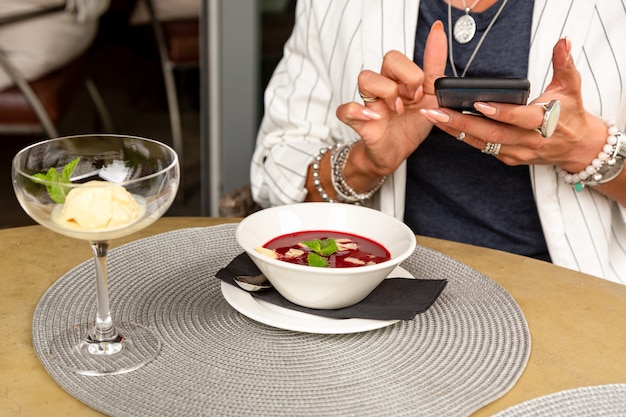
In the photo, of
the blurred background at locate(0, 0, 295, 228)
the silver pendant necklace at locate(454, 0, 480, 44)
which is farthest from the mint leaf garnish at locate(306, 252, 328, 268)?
the blurred background at locate(0, 0, 295, 228)

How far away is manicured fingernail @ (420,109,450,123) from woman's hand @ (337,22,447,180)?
0.21 ft

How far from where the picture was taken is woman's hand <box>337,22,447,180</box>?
1.22m

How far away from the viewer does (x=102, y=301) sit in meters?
0.92

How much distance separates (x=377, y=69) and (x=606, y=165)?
48 cm

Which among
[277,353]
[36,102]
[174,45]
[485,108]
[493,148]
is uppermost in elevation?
[485,108]

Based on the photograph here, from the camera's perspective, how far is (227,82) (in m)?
2.81

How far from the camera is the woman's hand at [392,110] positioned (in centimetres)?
122

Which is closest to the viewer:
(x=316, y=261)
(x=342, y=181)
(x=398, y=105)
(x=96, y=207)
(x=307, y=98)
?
(x=96, y=207)

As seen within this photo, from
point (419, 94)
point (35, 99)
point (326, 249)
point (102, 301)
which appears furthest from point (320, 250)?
point (35, 99)

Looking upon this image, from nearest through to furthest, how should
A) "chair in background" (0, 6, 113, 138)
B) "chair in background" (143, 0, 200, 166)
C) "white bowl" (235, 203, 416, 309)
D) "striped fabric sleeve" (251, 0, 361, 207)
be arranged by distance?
"white bowl" (235, 203, 416, 309) → "striped fabric sleeve" (251, 0, 361, 207) → "chair in background" (0, 6, 113, 138) → "chair in background" (143, 0, 200, 166)

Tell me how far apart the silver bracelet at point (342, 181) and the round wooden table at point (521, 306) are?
243 millimetres

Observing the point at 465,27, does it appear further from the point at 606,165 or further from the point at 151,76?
the point at 151,76

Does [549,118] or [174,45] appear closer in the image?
[549,118]

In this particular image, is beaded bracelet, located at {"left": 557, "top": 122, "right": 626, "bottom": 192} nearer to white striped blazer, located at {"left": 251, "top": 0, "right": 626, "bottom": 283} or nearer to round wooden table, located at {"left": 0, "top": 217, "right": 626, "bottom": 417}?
white striped blazer, located at {"left": 251, "top": 0, "right": 626, "bottom": 283}
